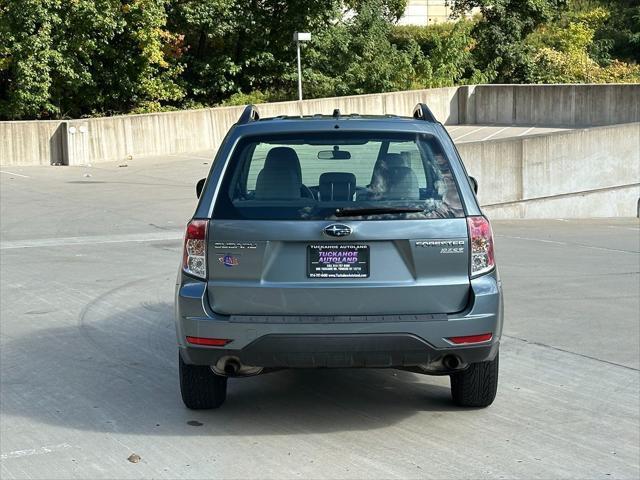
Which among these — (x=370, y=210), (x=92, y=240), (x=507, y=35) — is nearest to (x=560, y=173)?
(x=92, y=240)

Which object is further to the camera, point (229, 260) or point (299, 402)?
point (299, 402)

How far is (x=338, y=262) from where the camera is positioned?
5922 millimetres

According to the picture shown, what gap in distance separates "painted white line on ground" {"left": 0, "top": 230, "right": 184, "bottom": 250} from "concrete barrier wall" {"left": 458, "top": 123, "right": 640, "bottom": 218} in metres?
6.42

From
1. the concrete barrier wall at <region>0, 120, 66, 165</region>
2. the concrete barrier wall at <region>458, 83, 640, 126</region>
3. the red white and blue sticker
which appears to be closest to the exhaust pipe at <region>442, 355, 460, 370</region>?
the red white and blue sticker

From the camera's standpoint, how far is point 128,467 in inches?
226

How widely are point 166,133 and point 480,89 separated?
620 inches

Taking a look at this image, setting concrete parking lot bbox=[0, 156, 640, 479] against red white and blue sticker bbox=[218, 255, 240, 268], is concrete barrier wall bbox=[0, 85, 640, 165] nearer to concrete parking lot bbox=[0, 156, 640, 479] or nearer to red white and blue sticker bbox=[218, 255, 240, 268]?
concrete parking lot bbox=[0, 156, 640, 479]

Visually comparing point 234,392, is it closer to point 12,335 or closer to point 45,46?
point 12,335

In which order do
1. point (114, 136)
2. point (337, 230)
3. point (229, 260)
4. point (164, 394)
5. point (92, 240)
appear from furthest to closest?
point (114, 136) → point (92, 240) → point (164, 394) → point (229, 260) → point (337, 230)

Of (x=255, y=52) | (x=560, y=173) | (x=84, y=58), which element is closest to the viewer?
(x=560, y=173)

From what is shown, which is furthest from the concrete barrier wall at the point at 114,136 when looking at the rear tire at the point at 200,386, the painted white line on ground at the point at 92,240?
the rear tire at the point at 200,386

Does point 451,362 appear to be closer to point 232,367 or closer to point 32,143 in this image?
point 232,367

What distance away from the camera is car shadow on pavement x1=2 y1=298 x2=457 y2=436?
6516 millimetres

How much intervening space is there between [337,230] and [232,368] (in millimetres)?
982
